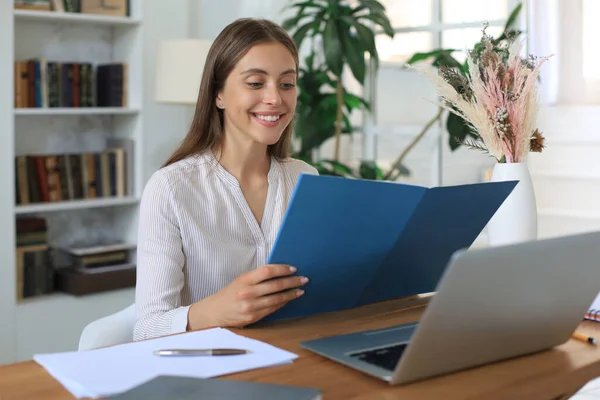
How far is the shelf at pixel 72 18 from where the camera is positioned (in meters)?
3.81

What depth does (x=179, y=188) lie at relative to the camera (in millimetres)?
1911

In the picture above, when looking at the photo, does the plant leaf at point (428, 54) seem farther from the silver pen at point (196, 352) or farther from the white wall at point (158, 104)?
the silver pen at point (196, 352)

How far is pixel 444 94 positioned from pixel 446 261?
39 cm

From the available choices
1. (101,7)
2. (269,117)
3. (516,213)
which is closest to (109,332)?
(269,117)

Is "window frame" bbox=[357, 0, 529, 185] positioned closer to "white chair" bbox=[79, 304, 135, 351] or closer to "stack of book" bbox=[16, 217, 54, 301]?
"stack of book" bbox=[16, 217, 54, 301]

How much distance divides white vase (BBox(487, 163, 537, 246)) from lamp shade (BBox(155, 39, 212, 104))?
2287mm

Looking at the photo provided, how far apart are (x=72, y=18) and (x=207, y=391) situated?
10.9 ft

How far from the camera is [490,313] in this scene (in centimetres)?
111

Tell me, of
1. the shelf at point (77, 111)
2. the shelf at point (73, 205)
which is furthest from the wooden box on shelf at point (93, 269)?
the shelf at point (77, 111)

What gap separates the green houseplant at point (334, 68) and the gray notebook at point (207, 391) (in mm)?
2846

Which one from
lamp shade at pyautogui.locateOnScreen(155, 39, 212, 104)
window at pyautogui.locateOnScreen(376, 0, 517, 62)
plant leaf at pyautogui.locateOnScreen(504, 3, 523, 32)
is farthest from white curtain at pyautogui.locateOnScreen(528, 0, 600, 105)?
lamp shade at pyautogui.locateOnScreen(155, 39, 212, 104)

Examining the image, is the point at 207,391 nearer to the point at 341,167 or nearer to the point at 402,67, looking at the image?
the point at 341,167

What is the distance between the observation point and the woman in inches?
70.7

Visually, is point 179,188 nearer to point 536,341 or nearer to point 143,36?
point 536,341
